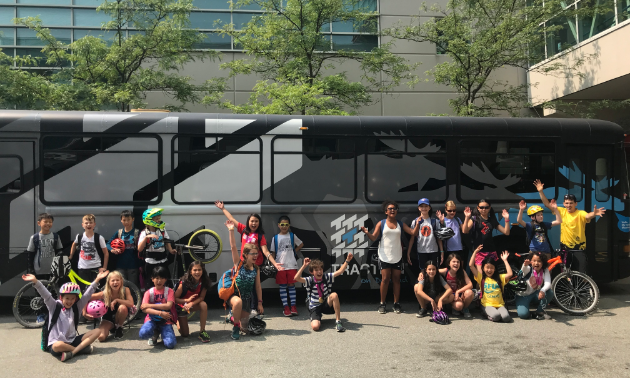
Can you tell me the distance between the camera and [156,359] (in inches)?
217

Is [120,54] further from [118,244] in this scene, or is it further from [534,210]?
→ [534,210]

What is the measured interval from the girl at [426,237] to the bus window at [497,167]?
827 millimetres

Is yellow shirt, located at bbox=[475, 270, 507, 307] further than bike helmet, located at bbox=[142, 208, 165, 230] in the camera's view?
Yes

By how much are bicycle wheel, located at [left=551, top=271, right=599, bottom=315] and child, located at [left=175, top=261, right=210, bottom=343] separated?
5170 millimetres

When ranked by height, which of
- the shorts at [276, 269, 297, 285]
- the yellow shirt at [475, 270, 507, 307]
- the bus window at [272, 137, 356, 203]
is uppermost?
the bus window at [272, 137, 356, 203]

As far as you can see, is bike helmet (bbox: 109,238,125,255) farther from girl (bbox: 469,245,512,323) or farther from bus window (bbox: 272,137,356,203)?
girl (bbox: 469,245,512,323)

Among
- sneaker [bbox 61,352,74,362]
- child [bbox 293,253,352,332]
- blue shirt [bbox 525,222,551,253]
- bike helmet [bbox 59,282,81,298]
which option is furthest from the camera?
blue shirt [bbox 525,222,551,253]

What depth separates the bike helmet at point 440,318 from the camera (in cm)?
693

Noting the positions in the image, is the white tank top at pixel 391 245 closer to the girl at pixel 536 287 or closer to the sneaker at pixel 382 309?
the sneaker at pixel 382 309

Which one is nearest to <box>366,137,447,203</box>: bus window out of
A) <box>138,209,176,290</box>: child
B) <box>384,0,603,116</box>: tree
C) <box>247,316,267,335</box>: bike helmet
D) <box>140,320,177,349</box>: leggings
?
<box>247,316,267,335</box>: bike helmet

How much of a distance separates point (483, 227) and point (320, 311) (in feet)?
9.63

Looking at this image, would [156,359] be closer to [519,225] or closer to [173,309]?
[173,309]

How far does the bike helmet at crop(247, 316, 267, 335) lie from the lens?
637 centimetres

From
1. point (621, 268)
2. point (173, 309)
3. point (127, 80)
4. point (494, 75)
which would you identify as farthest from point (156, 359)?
point (494, 75)
